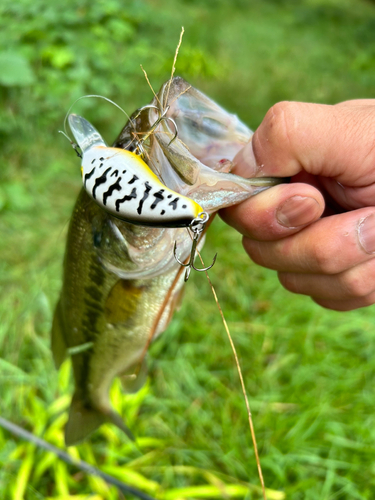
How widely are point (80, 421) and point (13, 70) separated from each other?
3085 mm

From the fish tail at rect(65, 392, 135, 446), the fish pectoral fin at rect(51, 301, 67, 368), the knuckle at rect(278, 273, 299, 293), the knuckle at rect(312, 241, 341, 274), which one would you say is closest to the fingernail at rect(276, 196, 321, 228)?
the knuckle at rect(312, 241, 341, 274)

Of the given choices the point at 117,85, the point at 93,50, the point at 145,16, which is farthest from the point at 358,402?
the point at 145,16

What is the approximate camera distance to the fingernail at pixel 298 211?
1149 millimetres

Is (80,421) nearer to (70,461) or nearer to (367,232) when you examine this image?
(70,461)

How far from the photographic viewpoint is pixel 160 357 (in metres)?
2.90

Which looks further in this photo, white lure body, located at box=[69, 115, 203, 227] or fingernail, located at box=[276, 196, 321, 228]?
fingernail, located at box=[276, 196, 321, 228]

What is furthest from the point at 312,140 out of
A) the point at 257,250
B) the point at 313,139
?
the point at 257,250

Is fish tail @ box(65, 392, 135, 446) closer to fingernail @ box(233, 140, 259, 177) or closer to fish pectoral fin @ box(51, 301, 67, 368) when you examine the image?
fish pectoral fin @ box(51, 301, 67, 368)

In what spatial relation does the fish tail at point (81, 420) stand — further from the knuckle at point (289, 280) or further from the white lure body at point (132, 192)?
the white lure body at point (132, 192)

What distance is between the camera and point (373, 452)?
7.99 ft

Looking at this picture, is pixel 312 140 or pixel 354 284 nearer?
pixel 312 140

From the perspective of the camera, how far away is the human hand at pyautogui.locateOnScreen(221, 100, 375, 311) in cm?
111

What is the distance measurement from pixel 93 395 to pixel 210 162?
1.21 m

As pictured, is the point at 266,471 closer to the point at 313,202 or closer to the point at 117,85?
the point at 313,202
